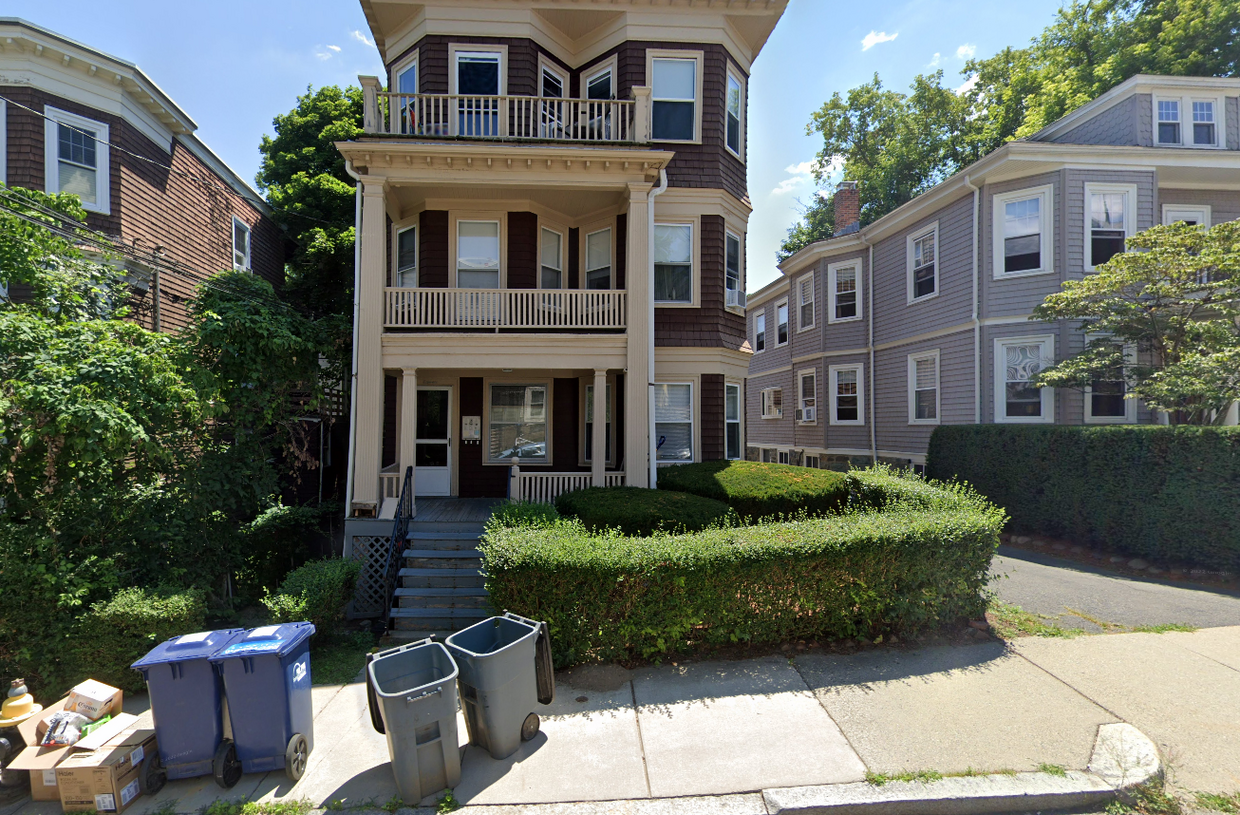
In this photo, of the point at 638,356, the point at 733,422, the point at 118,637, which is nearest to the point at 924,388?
the point at 733,422

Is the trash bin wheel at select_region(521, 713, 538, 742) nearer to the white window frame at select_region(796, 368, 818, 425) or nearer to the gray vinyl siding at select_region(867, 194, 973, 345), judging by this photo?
the gray vinyl siding at select_region(867, 194, 973, 345)

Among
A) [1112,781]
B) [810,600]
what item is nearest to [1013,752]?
[1112,781]

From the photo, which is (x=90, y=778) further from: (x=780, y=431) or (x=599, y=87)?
(x=780, y=431)

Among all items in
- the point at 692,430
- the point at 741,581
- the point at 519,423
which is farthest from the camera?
the point at 519,423

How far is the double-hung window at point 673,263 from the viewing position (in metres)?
11.2

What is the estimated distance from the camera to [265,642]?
4.23 metres

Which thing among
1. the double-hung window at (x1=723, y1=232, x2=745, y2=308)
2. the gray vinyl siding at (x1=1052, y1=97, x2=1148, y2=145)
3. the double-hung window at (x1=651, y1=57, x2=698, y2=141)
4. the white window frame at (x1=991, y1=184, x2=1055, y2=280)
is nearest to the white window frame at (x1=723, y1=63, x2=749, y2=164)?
the double-hung window at (x1=651, y1=57, x2=698, y2=141)

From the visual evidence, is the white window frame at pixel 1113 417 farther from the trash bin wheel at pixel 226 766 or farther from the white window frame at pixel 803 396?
the trash bin wheel at pixel 226 766

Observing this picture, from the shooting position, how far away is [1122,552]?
9125 mm

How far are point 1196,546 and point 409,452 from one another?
12.3 metres

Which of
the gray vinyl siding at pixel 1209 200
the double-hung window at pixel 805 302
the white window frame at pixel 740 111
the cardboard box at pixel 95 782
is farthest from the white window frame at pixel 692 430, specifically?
the gray vinyl siding at pixel 1209 200

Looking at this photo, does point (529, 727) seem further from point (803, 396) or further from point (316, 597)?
point (803, 396)

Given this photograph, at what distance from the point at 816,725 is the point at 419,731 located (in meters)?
3.18

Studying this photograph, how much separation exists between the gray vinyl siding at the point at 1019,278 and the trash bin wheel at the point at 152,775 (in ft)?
52.3
